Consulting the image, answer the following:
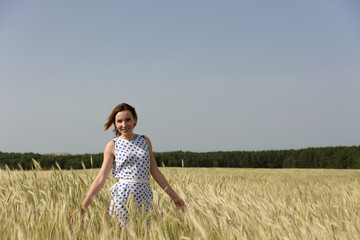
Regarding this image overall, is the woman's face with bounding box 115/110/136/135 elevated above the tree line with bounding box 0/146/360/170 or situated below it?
above

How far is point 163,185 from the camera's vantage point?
2.83 meters

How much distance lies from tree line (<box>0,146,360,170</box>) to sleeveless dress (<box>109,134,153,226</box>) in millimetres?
14376

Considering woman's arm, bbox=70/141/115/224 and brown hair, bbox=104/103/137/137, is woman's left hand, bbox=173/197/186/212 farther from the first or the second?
brown hair, bbox=104/103/137/137

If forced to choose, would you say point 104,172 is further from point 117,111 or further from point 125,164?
point 117,111

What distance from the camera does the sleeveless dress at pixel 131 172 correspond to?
8.51ft

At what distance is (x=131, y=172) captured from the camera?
2.64 meters

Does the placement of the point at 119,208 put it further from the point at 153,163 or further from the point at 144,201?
the point at 153,163

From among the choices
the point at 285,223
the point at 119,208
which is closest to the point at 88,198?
the point at 119,208

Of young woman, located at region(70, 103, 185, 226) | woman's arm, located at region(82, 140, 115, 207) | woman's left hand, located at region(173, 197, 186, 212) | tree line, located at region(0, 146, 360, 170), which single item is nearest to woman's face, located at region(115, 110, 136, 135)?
young woman, located at region(70, 103, 185, 226)

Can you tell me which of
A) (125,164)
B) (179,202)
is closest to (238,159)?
(179,202)

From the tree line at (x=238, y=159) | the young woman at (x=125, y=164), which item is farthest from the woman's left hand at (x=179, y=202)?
the tree line at (x=238, y=159)

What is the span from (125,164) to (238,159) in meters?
16.8

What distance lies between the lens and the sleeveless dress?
8.51 feet

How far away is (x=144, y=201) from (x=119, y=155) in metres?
0.40
